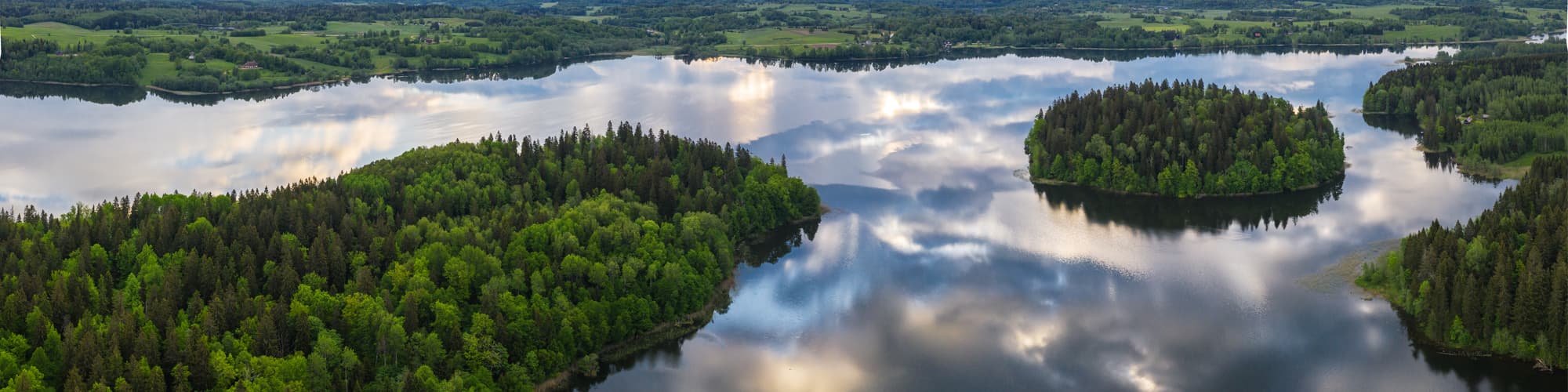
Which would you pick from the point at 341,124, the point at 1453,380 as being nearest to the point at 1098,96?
the point at 1453,380

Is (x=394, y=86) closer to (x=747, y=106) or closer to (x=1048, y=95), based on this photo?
(x=747, y=106)

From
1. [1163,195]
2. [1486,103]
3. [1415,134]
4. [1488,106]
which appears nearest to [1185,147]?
[1163,195]

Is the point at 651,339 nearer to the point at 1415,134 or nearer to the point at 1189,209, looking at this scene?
the point at 1189,209

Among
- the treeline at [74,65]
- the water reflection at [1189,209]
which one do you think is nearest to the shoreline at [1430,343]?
the water reflection at [1189,209]

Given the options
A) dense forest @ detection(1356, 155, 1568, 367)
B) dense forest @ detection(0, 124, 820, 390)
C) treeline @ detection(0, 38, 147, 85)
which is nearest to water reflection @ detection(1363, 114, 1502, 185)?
dense forest @ detection(1356, 155, 1568, 367)

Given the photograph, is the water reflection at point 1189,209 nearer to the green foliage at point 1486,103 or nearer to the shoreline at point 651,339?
the green foliage at point 1486,103

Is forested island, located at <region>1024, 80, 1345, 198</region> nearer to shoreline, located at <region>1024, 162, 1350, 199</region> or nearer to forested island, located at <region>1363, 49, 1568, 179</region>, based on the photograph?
shoreline, located at <region>1024, 162, 1350, 199</region>
